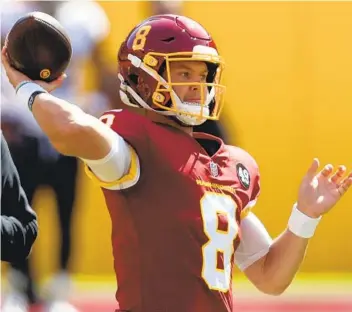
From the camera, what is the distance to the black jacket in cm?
249

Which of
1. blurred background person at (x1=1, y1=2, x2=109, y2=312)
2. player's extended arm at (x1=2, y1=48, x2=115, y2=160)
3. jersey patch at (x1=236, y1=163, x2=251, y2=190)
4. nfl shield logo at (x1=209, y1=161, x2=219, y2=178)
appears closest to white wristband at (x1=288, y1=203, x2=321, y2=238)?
jersey patch at (x1=236, y1=163, x2=251, y2=190)

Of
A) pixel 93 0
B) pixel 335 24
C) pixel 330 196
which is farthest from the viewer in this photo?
pixel 335 24

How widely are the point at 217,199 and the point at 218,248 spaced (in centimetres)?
11

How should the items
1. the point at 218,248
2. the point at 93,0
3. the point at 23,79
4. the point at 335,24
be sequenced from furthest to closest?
the point at 335,24, the point at 93,0, the point at 218,248, the point at 23,79

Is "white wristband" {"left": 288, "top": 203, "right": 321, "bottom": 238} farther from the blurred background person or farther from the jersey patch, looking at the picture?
the blurred background person

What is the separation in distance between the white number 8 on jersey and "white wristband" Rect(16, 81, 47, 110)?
0.46 m

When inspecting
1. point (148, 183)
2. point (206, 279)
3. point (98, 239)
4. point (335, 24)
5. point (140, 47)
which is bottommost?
point (98, 239)

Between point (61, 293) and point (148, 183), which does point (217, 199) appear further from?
point (61, 293)

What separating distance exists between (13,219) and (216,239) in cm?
45

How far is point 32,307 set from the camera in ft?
16.1

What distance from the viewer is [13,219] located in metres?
2.52

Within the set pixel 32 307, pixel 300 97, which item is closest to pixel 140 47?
pixel 32 307

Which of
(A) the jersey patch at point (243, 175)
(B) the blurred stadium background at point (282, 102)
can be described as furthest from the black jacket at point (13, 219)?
(B) the blurred stadium background at point (282, 102)

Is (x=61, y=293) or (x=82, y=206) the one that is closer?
(x=61, y=293)
